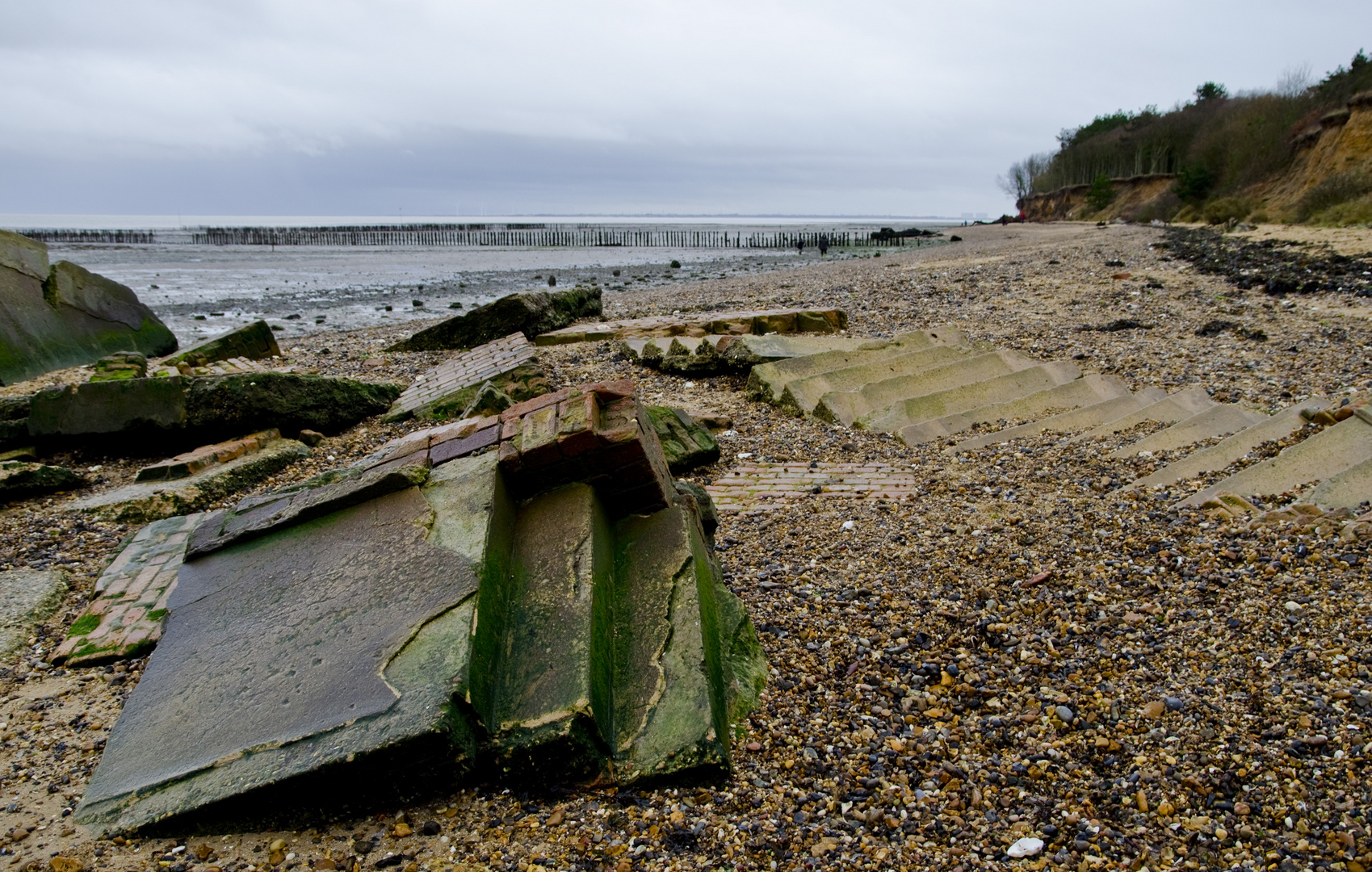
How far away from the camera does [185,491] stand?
511 cm

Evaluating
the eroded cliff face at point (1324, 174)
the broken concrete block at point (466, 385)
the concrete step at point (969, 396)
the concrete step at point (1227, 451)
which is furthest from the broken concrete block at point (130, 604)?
the eroded cliff face at point (1324, 174)

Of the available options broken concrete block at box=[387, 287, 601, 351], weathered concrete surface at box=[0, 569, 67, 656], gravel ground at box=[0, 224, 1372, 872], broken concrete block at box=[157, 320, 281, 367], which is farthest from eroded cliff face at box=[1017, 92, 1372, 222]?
weathered concrete surface at box=[0, 569, 67, 656]

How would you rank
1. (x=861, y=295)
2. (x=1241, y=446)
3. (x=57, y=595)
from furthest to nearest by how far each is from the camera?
(x=861, y=295) < (x=1241, y=446) < (x=57, y=595)

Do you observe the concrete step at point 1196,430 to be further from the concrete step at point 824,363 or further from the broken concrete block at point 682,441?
the broken concrete block at point 682,441

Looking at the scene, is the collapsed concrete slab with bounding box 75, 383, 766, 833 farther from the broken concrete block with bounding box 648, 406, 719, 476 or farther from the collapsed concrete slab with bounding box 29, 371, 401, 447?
the collapsed concrete slab with bounding box 29, 371, 401, 447

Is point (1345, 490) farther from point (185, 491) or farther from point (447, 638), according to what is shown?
point (185, 491)

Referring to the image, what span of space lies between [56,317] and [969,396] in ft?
37.5

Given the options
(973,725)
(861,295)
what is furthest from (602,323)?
(973,725)

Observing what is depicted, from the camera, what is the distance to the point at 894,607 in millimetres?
3432

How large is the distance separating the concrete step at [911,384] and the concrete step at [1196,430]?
1677mm

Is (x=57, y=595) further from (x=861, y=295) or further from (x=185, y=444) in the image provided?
(x=861, y=295)

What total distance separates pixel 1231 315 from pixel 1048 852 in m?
10.1

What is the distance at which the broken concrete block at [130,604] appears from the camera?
320cm

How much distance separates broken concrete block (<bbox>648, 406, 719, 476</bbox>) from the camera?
555cm
